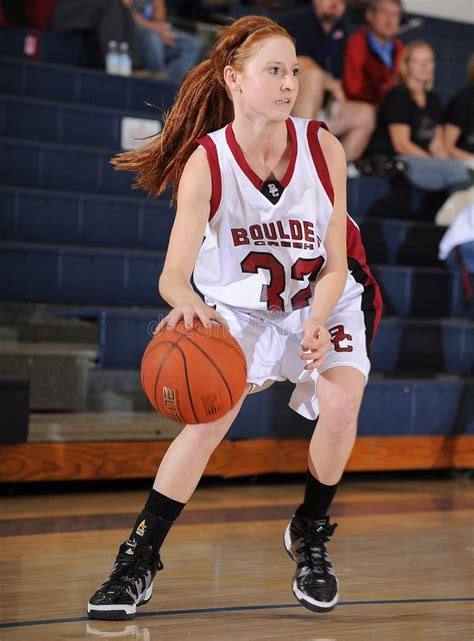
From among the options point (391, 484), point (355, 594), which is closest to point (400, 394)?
point (391, 484)

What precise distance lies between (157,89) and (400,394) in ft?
8.31

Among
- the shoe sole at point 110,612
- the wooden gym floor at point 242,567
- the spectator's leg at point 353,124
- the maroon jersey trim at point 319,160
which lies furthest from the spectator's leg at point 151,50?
the shoe sole at point 110,612

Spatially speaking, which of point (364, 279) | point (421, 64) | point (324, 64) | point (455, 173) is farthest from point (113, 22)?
point (364, 279)

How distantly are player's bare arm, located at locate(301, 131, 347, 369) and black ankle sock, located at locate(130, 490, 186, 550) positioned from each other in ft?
1.39

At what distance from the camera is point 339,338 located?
251 centimetres

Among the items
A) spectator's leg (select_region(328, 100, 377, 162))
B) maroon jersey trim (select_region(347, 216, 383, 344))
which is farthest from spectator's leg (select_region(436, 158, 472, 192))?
maroon jersey trim (select_region(347, 216, 383, 344))

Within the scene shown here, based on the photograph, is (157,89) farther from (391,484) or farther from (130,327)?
(391,484)

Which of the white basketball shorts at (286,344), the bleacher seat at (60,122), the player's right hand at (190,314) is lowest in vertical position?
the white basketball shorts at (286,344)

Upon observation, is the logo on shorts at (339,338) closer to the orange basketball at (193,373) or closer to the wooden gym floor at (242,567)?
the orange basketball at (193,373)

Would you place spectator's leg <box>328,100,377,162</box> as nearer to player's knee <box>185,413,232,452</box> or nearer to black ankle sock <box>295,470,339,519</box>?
black ankle sock <box>295,470,339,519</box>

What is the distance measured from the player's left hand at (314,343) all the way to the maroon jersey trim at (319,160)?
0.36 m

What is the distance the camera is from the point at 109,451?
4.11 metres

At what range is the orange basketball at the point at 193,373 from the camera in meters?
2.18

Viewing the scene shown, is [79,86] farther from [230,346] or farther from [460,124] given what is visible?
[230,346]
